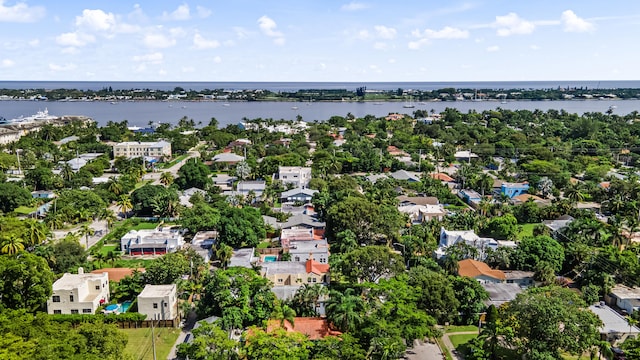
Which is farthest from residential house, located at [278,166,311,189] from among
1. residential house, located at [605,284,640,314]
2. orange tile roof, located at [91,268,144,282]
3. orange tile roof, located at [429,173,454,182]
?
residential house, located at [605,284,640,314]

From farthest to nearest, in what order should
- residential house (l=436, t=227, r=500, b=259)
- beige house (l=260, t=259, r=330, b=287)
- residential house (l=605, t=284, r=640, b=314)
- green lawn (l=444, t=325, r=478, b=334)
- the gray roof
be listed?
the gray roof
residential house (l=436, t=227, r=500, b=259)
beige house (l=260, t=259, r=330, b=287)
residential house (l=605, t=284, r=640, b=314)
green lawn (l=444, t=325, r=478, b=334)

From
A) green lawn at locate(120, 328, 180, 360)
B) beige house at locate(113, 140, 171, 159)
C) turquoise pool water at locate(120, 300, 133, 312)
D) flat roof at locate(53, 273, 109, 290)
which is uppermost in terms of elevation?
beige house at locate(113, 140, 171, 159)

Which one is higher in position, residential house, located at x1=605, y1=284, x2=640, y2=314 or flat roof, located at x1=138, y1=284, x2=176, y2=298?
flat roof, located at x1=138, y1=284, x2=176, y2=298

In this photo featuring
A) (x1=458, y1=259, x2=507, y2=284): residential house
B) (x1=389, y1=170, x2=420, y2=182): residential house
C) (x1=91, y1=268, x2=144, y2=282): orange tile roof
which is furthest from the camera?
(x1=389, y1=170, x2=420, y2=182): residential house

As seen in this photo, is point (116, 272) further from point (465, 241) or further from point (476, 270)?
point (465, 241)

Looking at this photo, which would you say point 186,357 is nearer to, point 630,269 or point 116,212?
point 630,269

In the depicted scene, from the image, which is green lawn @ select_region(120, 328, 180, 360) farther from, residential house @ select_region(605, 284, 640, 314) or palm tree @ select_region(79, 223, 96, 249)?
residential house @ select_region(605, 284, 640, 314)
